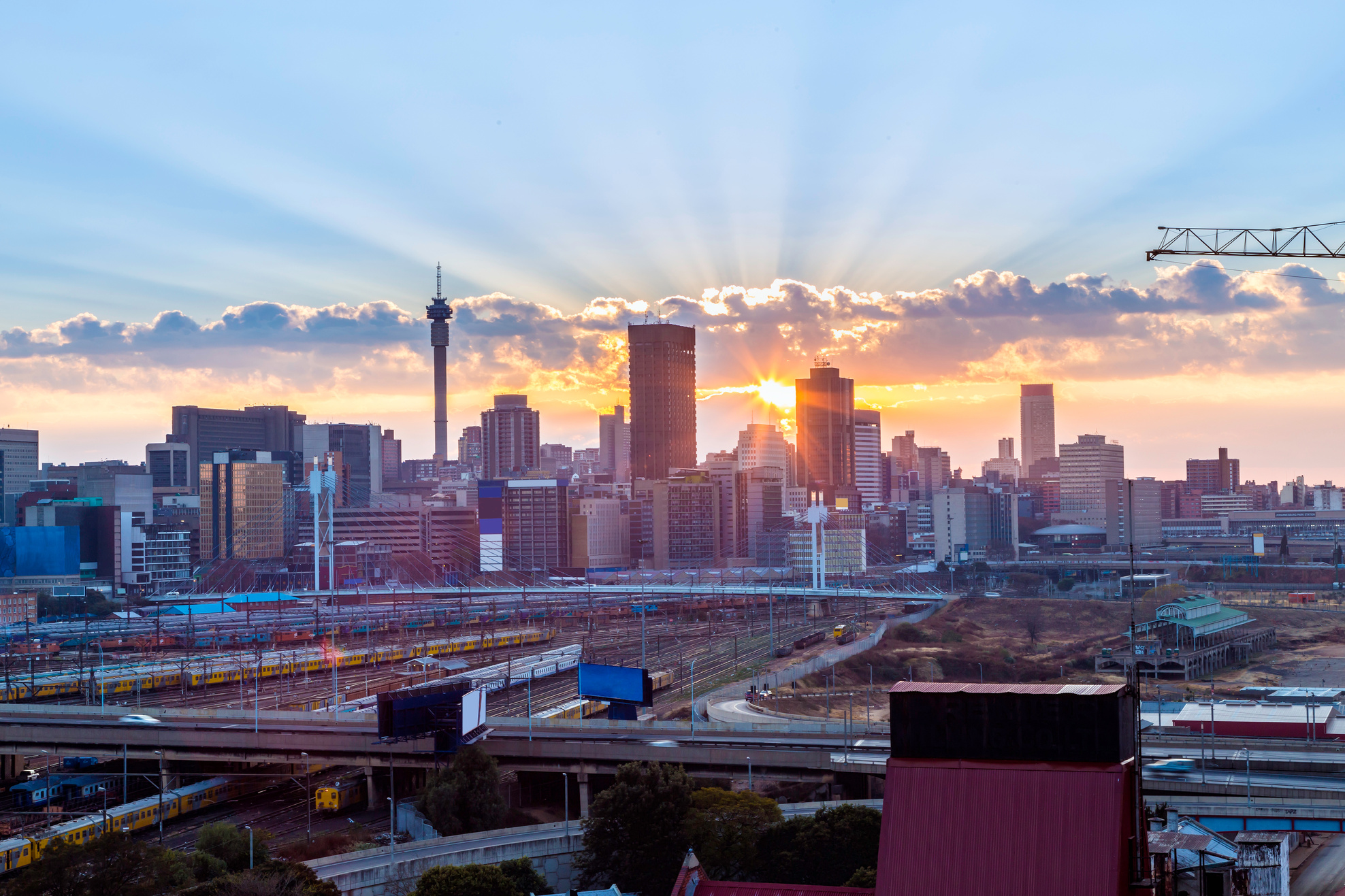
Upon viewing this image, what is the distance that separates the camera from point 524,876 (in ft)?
89.2

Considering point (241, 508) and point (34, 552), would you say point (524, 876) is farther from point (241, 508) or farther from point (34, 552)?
point (241, 508)

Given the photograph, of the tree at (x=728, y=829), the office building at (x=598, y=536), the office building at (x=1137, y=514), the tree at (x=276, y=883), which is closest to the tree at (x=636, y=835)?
the tree at (x=728, y=829)

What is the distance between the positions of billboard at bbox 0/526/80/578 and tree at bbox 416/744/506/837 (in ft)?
344

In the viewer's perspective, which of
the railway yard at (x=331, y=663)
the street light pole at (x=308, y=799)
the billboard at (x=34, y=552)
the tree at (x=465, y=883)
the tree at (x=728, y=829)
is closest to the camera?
the tree at (x=465, y=883)

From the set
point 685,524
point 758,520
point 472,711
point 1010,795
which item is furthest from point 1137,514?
point 1010,795

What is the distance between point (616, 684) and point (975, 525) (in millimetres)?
125132

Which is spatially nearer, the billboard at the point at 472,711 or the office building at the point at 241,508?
the billboard at the point at 472,711

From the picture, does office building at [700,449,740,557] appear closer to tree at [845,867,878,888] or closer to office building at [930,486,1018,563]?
office building at [930,486,1018,563]

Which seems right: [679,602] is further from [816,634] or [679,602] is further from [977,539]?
[977,539]

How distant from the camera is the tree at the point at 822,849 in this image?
27109mm

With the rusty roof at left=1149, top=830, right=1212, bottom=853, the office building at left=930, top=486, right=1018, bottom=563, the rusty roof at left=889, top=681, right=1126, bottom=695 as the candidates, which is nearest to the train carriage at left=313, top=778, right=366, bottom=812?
the rusty roof at left=1149, top=830, right=1212, bottom=853

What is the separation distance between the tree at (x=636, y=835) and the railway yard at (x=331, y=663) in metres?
9.14

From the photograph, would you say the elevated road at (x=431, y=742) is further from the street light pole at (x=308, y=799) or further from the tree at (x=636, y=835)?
the tree at (x=636, y=835)

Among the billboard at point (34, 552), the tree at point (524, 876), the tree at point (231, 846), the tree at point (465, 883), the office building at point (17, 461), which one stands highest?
the office building at point (17, 461)
